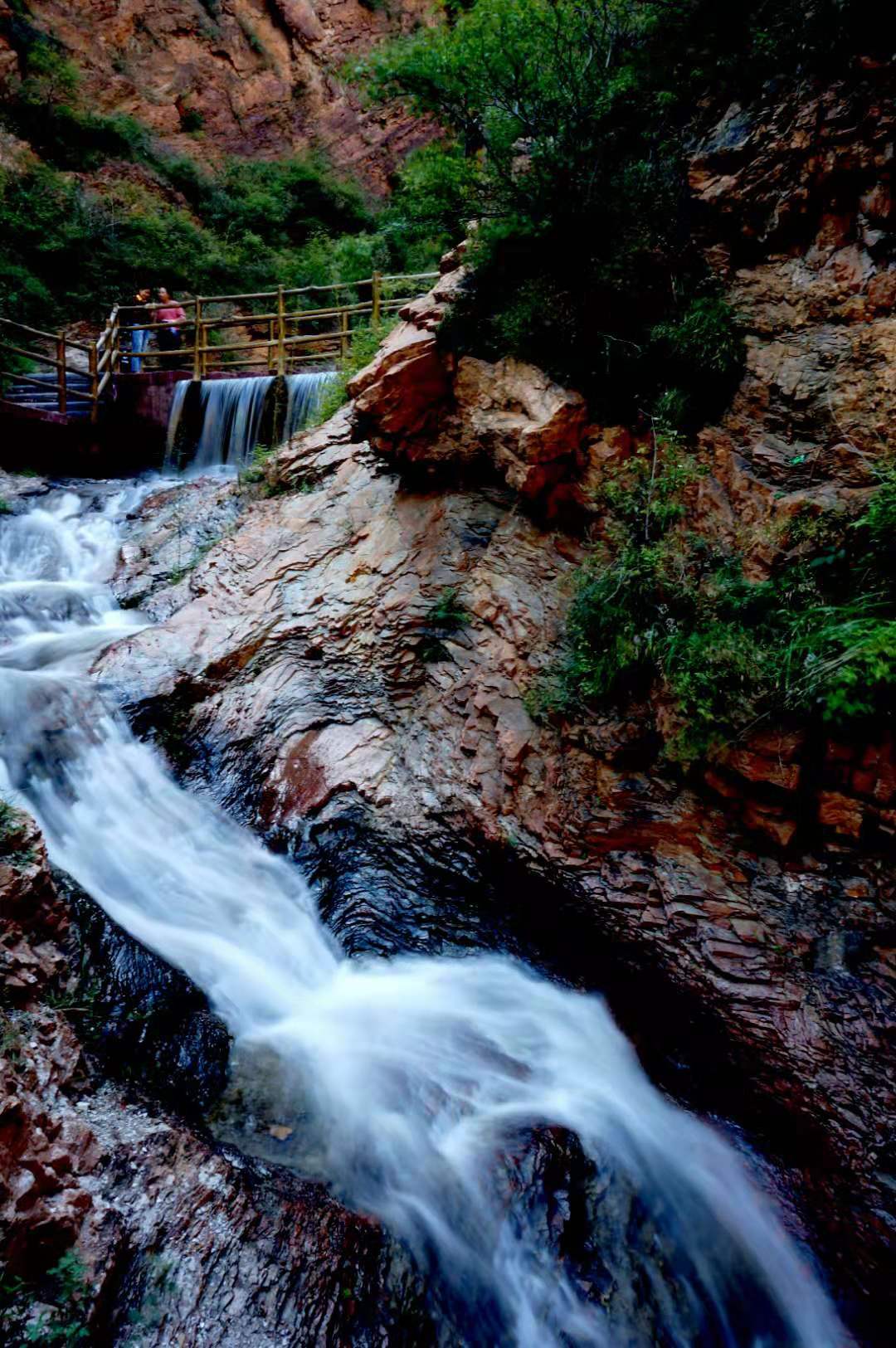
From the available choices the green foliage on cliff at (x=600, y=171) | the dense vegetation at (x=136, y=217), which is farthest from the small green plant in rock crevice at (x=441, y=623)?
the dense vegetation at (x=136, y=217)

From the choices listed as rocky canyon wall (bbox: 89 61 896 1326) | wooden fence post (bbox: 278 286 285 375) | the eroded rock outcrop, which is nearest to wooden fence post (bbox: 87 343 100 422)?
wooden fence post (bbox: 278 286 285 375)

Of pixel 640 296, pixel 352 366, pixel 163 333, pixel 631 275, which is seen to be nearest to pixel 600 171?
pixel 631 275

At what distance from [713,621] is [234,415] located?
1044cm

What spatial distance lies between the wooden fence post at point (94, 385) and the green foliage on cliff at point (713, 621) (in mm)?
11140

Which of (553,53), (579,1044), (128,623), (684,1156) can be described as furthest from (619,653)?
(128,623)

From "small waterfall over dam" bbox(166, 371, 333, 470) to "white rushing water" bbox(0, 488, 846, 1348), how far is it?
694cm

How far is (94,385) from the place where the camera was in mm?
12883

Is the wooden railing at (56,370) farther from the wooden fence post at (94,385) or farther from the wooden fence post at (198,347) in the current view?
the wooden fence post at (198,347)

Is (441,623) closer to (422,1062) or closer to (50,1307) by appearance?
(422,1062)

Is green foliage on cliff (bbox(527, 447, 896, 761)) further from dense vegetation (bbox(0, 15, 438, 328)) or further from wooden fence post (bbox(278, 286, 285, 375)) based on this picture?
dense vegetation (bbox(0, 15, 438, 328))

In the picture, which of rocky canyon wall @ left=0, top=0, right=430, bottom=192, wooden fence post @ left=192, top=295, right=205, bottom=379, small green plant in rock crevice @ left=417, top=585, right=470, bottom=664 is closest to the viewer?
small green plant in rock crevice @ left=417, top=585, right=470, bottom=664

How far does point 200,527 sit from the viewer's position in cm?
867

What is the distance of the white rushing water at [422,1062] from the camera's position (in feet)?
10.7

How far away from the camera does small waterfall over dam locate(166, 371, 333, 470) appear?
38.3 ft
